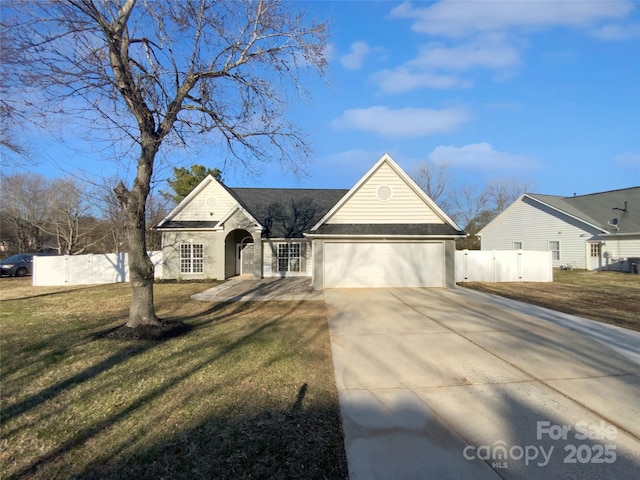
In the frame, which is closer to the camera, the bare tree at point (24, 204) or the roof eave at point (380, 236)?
the roof eave at point (380, 236)

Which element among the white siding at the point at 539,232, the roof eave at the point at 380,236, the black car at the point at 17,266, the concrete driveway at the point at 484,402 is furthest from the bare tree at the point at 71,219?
the white siding at the point at 539,232

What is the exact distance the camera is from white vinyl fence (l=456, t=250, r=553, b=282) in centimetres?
1811

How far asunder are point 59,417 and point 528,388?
5.93m

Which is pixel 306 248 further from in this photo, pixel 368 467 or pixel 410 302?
pixel 368 467

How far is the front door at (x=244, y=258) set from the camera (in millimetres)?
21375

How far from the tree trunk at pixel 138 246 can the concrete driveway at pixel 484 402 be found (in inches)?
171

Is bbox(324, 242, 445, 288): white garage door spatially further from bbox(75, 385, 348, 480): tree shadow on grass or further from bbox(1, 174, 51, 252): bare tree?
bbox(1, 174, 51, 252): bare tree

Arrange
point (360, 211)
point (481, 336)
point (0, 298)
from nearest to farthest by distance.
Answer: point (481, 336), point (0, 298), point (360, 211)

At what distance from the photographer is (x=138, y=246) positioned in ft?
25.0

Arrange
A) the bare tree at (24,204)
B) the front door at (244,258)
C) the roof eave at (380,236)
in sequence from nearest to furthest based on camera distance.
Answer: the roof eave at (380,236) < the front door at (244,258) < the bare tree at (24,204)

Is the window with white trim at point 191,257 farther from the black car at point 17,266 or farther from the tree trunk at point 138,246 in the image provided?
the black car at point 17,266

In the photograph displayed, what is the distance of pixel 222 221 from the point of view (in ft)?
60.2

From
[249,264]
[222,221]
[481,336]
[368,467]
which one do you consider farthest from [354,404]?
[249,264]

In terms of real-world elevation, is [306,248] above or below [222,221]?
below
